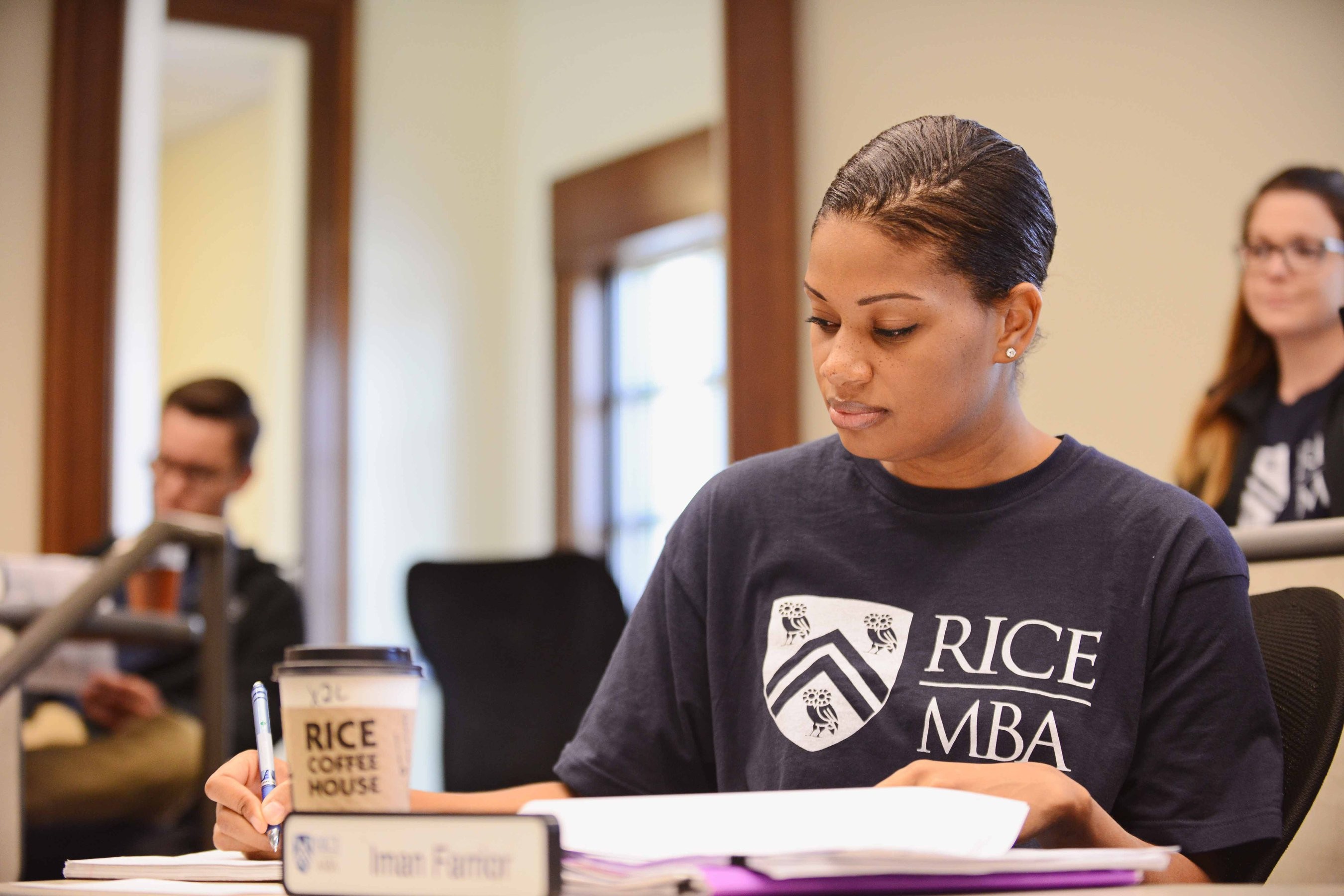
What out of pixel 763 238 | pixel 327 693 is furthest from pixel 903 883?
pixel 763 238

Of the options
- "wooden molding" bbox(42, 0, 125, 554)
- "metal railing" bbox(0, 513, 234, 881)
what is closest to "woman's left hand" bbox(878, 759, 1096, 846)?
"metal railing" bbox(0, 513, 234, 881)

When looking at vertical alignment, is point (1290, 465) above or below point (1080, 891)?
above

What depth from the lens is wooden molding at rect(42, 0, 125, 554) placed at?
327 centimetres

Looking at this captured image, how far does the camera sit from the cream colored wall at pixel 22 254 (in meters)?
3.24

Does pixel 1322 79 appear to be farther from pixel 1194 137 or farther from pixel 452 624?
pixel 452 624

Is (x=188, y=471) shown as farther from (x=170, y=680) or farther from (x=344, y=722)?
(x=344, y=722)

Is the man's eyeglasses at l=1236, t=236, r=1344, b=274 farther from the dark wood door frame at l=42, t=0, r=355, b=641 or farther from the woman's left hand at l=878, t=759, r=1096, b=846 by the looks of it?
the dark wood door frame at l=42, t=0, r=355, b=641

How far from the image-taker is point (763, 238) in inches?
101

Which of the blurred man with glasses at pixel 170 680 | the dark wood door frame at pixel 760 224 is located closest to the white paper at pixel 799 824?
the blurred man with glasses at pixel 170 680

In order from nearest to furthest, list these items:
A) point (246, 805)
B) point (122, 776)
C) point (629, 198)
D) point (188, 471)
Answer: point (246, 805), point (122, 776), point (188, 471), point (629, 198)

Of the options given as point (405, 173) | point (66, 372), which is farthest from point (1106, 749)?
point (405, 173)

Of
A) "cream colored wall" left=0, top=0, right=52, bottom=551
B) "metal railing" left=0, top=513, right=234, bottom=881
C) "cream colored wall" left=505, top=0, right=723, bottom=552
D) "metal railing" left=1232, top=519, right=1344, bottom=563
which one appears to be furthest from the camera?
"cream colored wall" left=505, top=0, right=723, bottom=552

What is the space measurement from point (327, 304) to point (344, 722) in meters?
3.99

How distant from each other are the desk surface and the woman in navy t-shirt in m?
0.20
